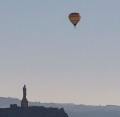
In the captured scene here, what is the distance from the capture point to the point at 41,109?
652ft

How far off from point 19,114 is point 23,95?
53.8ft

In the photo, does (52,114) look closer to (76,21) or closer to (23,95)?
(23,95)

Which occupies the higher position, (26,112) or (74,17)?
(74,17)

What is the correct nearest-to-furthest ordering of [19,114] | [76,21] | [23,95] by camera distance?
1. [76,21]
2. [23,95]
3. [19,114]

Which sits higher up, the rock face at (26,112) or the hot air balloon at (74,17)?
the hot air balloon at (74,17)

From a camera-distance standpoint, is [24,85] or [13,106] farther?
[13,106]

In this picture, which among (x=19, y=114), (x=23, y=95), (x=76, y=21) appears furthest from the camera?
(x=19, y=114)

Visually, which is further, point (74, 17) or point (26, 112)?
point (26, 112)

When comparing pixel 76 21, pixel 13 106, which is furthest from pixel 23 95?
pixel 76 21

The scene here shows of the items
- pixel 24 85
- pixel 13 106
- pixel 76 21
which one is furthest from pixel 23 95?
pixel 76 21

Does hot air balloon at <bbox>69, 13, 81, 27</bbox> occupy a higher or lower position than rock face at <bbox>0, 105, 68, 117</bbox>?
higher

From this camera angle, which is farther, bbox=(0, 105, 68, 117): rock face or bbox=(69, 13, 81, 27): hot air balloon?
bbox=(0, 105, 68, 117): rock face

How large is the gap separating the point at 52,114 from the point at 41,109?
448 centimetres

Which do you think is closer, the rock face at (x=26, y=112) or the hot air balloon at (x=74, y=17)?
the hot air balloon at (x=74, y=17)
